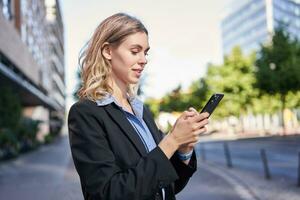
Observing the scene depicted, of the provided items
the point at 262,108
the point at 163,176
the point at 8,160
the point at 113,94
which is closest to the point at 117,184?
the point at 163,176

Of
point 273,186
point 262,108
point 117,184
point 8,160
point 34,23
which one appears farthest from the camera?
point 262,108

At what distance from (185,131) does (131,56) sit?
0.36 meters

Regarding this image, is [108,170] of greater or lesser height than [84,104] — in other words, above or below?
below

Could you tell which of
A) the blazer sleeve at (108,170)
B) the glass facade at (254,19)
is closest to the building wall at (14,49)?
the blazer sleeve at (108,170)

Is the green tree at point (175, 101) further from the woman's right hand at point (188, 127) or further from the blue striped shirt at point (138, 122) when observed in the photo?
the woman's right hand at point (188, 127)

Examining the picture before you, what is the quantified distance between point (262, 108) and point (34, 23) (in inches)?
1290

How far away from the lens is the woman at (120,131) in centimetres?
181

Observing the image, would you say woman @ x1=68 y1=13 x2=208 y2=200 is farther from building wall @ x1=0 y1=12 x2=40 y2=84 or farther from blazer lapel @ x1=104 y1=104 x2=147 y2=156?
building wall @ x1=0 y1=12 x2=40 y2=84

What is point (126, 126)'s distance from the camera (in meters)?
1.97

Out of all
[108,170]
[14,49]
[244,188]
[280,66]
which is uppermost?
[14,49]

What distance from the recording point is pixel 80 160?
1.86m

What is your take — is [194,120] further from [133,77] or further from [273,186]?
[273,186]

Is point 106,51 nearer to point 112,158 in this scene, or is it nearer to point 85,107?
point 85,107

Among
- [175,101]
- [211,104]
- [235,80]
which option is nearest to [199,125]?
[211,104]
